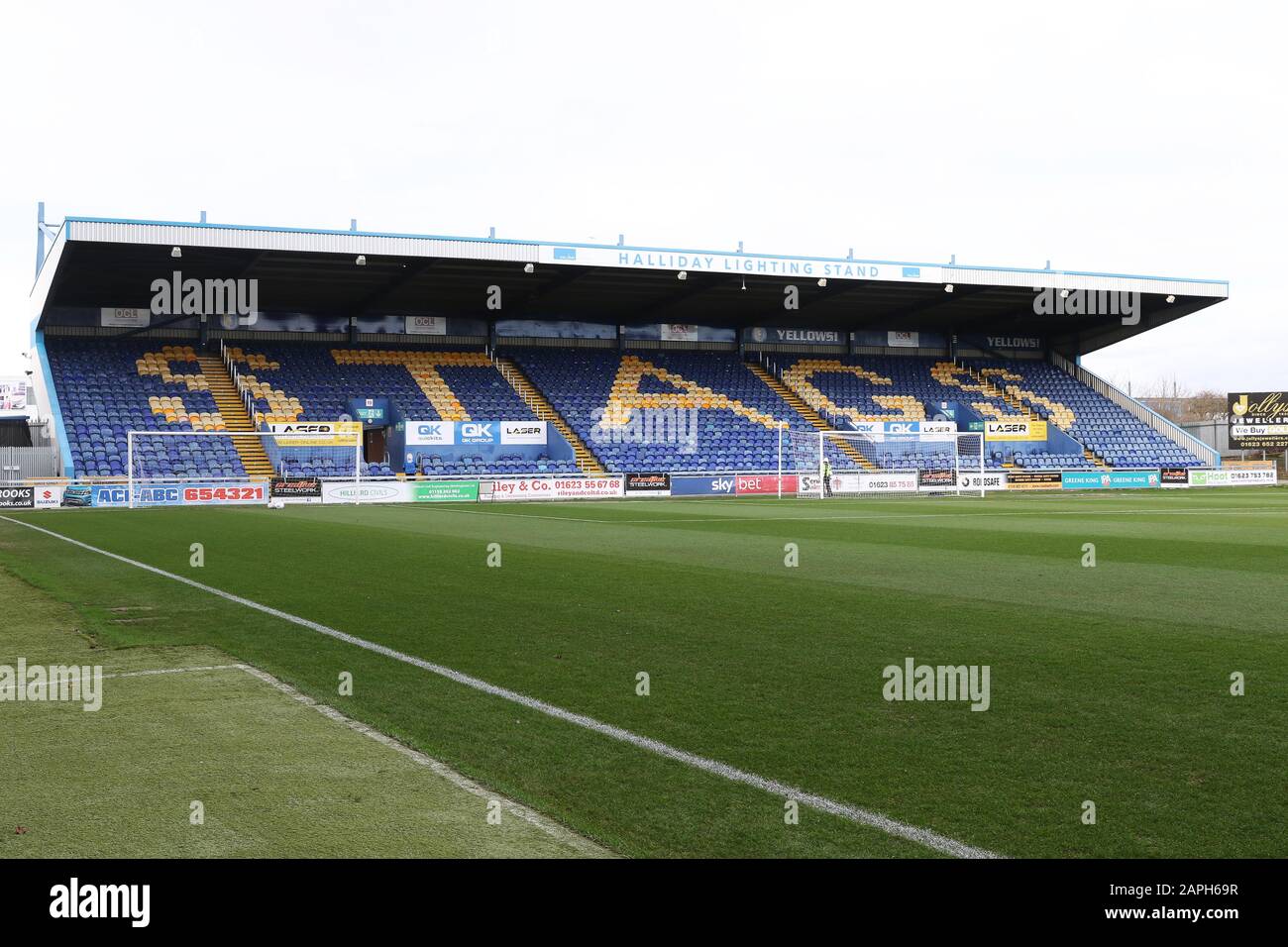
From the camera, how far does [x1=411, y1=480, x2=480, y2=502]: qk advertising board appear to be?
1487 inches

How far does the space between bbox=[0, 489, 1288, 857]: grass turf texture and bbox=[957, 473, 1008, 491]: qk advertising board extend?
79.1 ft

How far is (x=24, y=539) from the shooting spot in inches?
821

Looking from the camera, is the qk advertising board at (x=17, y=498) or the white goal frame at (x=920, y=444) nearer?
the qk advertising board at (x=17, y=498)

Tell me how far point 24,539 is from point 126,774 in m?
18.2

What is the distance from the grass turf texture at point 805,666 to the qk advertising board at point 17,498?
51.4 ft

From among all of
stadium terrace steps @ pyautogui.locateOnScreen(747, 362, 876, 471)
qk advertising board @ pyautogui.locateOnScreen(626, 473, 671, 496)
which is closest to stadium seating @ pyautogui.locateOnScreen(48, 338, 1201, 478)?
stadium terrace steps @ pyautogui.locateOnScreen(747, 362, 876, 471)

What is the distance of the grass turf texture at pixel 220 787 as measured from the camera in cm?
421

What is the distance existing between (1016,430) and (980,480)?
8.72 m

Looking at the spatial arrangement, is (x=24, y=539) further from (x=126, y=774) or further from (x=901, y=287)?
(x=901, y=287)

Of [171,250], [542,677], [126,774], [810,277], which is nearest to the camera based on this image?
[126,774]

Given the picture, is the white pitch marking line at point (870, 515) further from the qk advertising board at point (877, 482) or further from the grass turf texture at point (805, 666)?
the qk advertising board at point (877, 482)

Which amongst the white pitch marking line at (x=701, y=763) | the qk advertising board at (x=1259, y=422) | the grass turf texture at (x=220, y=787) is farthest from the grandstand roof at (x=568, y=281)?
the grass turf texture at (x=220, y=787)

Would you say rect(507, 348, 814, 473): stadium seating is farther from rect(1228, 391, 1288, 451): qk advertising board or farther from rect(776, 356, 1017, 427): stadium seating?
rect(1228, 391, 1288, 451): qk advertising board
